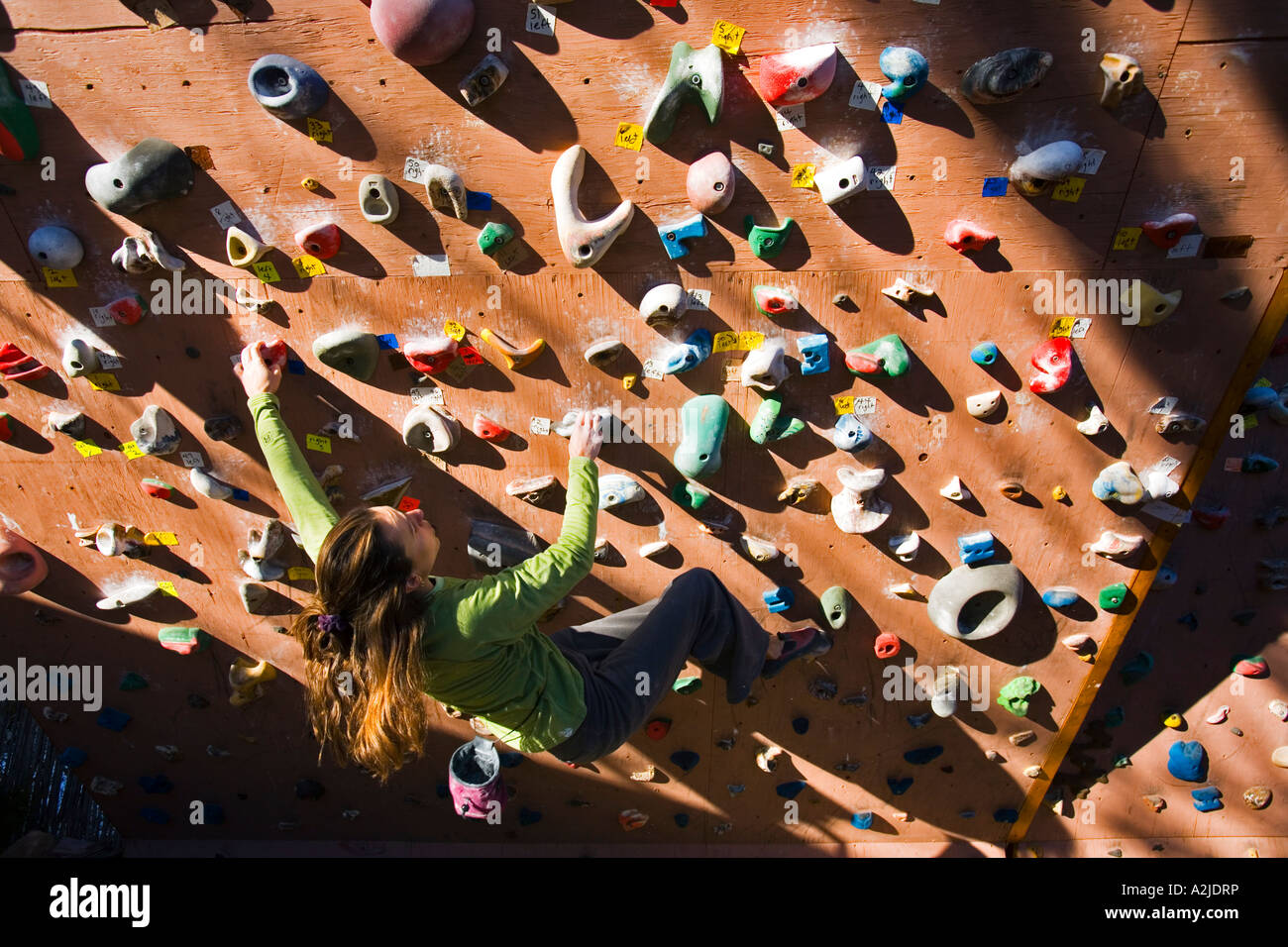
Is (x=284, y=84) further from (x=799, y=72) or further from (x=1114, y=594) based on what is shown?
(x=1114, y=594)

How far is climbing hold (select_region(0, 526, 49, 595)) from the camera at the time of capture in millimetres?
2404

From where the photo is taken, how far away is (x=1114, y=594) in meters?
2.42

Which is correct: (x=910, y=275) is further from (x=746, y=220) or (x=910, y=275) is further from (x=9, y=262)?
(x=9, y=262)

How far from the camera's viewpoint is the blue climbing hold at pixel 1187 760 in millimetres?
2764

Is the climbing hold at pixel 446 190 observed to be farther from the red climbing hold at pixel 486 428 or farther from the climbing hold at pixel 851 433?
the climbing hold at pixel 851 433

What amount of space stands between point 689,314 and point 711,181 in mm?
388

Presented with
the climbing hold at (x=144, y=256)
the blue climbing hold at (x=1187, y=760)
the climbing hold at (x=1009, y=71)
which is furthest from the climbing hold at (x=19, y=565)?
the blue climbing hold at (x=1187, y=760)

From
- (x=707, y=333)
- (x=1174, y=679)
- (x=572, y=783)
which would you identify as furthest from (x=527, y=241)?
(x=1174, y=679)

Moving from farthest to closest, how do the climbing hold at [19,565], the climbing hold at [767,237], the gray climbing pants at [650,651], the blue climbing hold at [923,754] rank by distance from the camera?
1. the blue climbing hold at [923,754]
2. the climbing hold at [19,565]
3. the gray climbing pants at [650,651]
4. the climbing hold at [767,237]

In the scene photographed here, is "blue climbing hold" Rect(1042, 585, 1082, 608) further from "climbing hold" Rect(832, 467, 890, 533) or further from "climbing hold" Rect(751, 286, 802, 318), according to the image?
"climbing hold" Rect(751, 286, 802, 318)

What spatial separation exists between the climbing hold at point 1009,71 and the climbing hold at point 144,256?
236 centimetres

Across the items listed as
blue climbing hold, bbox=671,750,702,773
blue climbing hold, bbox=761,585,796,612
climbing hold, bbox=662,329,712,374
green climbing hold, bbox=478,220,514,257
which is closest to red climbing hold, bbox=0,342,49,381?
green climbing hold, bbox=478,220,514,257

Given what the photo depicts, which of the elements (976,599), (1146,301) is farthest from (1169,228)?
(976,599)

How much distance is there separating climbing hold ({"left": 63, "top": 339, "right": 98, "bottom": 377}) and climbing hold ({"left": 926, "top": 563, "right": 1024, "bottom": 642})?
293 cm
